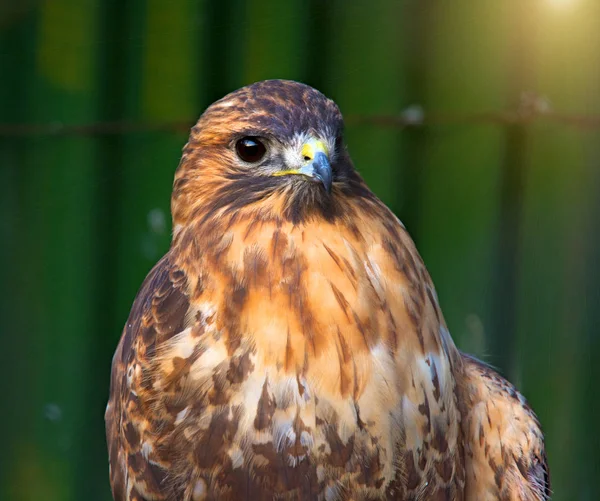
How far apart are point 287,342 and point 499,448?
74cm

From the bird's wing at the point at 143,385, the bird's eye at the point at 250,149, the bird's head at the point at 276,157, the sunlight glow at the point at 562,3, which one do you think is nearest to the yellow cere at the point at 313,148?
the bird's head at the point at 276,157

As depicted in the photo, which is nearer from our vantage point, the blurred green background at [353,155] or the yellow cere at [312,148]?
the yellow cere at [312,148]

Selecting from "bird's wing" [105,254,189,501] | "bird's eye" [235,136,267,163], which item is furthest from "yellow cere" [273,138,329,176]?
"bird's wing" [105,254,189,501]

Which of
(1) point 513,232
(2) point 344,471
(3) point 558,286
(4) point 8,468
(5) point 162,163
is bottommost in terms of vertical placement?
(4) point 8,468

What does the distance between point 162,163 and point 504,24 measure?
1.41 metres

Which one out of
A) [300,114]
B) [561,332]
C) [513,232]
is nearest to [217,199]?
[300,114]

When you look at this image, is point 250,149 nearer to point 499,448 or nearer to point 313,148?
point 313,148

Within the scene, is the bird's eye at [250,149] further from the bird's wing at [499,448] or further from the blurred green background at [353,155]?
the blurred green background at [353,155]

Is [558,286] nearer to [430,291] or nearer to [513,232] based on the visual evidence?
[513,232]

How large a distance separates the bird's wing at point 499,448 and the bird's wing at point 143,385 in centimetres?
81

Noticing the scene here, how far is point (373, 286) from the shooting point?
202 centimetres

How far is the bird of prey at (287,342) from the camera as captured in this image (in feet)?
6.38

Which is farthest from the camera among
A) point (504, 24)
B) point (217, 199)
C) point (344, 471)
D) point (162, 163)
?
point (162, 163)

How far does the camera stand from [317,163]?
191cm
